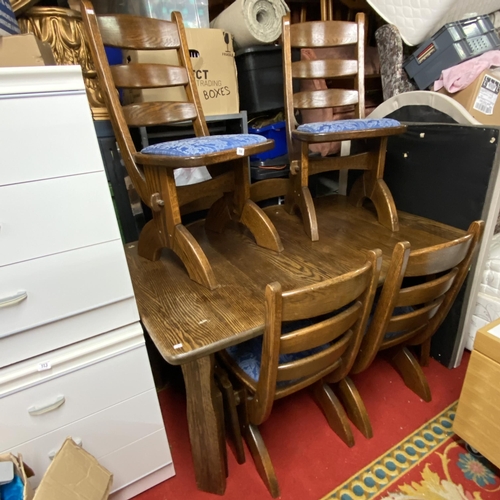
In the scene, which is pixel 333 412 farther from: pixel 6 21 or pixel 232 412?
pixel 6 21

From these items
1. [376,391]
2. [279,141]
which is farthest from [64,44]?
[376,391]

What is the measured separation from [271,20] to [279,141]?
1.61 feet

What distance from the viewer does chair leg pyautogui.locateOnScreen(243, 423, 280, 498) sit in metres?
0.98

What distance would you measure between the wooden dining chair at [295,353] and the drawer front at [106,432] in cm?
20

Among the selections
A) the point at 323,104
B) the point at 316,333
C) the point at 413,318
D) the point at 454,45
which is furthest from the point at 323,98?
the point at 316,333

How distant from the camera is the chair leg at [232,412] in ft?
3.07

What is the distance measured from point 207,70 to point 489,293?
4.37ft

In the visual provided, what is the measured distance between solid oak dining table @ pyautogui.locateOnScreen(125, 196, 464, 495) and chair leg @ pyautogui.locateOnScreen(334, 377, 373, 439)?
402 millimetres

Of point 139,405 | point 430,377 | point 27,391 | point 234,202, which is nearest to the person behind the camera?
point 27,391

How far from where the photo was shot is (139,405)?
0.89 m

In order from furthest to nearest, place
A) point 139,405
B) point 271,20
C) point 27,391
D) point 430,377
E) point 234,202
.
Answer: point 271,20, point 430,377, point 234,202, point 139,405, point 27,391

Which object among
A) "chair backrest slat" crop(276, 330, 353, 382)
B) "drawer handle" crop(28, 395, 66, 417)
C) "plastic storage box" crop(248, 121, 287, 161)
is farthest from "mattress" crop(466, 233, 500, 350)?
"drawer handle" crop(28, 395, 66, 417)

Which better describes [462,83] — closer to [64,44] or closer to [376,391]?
[376,391]

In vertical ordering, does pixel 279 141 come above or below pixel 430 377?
above
